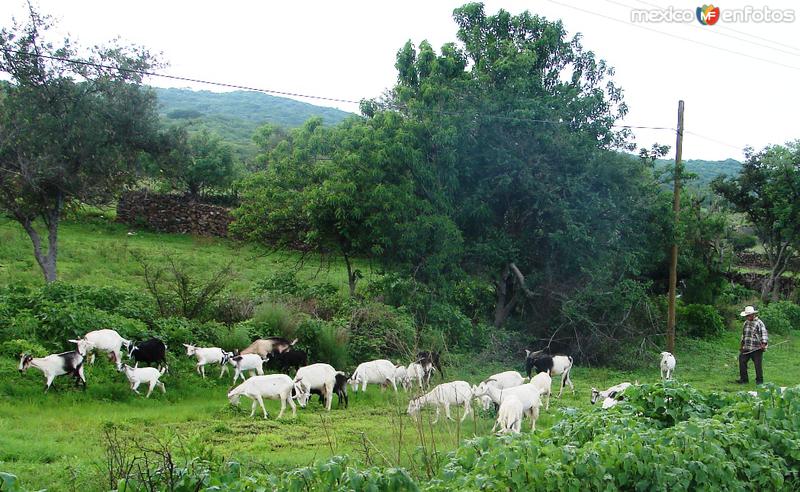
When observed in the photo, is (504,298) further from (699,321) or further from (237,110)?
(237,110)

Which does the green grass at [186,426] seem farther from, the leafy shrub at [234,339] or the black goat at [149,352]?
the leafy shrub at [234,339]

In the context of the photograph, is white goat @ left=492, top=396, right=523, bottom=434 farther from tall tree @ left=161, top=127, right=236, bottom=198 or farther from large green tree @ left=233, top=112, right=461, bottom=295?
tall tree @ left=161, top=127, right=236, bottom=198

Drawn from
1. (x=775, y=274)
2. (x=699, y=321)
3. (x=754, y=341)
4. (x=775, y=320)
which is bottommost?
(x=775, y=320)

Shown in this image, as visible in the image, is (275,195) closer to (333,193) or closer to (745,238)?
(333,193)

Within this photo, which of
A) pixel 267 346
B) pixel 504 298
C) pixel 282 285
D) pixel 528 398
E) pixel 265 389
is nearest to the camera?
pixel 528 398

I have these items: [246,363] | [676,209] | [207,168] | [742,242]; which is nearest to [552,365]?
[246,363]

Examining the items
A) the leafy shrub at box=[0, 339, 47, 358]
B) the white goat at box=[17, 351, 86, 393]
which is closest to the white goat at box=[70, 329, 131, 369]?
the white goat at box=[17, 351, 86, 393]

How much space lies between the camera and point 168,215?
30.7m

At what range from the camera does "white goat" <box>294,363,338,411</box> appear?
12117 millimetres

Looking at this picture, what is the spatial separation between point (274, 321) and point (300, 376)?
3.98 m

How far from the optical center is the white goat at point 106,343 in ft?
40.7

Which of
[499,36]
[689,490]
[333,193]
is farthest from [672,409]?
[499,36]

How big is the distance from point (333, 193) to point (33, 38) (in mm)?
7826

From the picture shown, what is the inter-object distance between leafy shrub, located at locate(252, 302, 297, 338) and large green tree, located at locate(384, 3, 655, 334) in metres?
5.82
